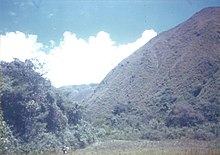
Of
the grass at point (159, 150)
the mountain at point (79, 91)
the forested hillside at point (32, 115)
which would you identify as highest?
the mountain at point (79, 91)

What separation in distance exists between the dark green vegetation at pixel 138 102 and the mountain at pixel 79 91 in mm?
28234

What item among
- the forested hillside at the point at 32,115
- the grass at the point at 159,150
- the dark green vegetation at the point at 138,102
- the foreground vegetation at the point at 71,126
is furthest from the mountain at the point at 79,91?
the grass at the point at 159,150

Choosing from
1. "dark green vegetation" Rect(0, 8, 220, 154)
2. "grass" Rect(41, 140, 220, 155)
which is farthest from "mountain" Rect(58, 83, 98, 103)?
"grass" Rect(41, 140, 220, 155)

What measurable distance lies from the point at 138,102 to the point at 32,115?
107 feet

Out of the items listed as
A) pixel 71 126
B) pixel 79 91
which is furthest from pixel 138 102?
pixel 79 91

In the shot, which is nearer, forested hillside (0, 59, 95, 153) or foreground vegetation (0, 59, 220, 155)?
foreground vegetation (0, 59, 220, 155)

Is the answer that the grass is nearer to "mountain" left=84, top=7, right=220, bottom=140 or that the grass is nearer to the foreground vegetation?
the foreground vegetation

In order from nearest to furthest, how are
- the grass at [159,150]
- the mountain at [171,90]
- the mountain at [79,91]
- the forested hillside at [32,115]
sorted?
the grass at [159,150] → the forested hillside at [32,115] → the mountain at [171,90] → the mountain at [79,91]

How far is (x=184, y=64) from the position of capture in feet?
211

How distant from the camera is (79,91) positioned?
414 ft

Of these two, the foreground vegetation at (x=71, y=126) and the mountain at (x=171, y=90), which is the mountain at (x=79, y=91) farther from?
the foreground vegetation at (x=71, y=126)

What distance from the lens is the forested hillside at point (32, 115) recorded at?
30.6m

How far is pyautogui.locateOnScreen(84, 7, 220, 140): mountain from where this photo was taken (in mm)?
45000

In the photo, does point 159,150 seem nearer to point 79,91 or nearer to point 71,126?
point 71,126
